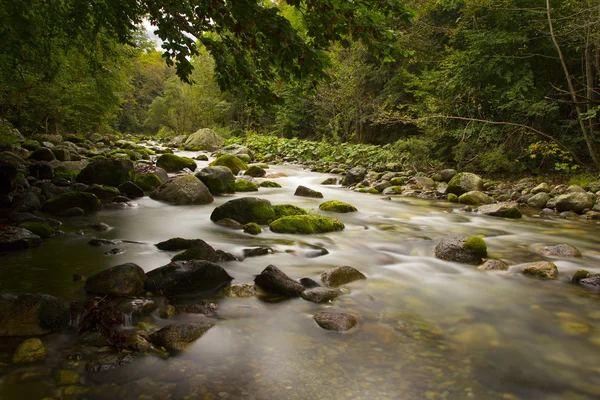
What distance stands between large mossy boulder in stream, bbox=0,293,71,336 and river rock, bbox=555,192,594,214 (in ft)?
35.2

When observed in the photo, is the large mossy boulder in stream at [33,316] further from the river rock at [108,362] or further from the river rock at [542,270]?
the river rock at [542,270]

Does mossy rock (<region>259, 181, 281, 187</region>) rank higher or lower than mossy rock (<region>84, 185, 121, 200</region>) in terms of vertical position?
higher

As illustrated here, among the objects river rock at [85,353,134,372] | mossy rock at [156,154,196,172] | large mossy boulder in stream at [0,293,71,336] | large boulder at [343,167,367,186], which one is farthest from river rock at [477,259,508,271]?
mossy rock at [156,154,196,172]

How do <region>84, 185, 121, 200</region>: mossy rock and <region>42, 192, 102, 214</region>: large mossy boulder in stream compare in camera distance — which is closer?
<region>42, 192, 102, 214</region>: large mossy boulder in stream

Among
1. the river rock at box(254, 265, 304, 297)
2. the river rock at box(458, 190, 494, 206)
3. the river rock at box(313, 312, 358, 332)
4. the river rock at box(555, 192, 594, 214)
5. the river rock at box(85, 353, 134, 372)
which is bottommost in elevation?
the river rock at box(85, 353, 134, 372)

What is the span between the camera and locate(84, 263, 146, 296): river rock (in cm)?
340

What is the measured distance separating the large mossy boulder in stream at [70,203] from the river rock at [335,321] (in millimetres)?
5867

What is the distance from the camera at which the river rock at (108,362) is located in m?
2.39

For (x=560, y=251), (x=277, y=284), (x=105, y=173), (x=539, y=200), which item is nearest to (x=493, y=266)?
(x=560, y=251)

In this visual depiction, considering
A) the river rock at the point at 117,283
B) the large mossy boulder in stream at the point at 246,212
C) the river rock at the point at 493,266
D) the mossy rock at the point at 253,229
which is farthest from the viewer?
the large mossy boulder in stream at the point at 246,212

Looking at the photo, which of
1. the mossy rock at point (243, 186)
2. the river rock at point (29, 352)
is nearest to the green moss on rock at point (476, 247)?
the river rock at point (29, 352)

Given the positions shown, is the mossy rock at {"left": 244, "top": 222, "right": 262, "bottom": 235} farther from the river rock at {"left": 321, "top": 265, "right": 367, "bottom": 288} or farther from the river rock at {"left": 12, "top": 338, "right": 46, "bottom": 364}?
the river rock at {"left": 12, "top": 338, "right": 46, "bottom": 364}

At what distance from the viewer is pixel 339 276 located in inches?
169

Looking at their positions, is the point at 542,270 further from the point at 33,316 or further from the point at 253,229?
the point at 33,316
